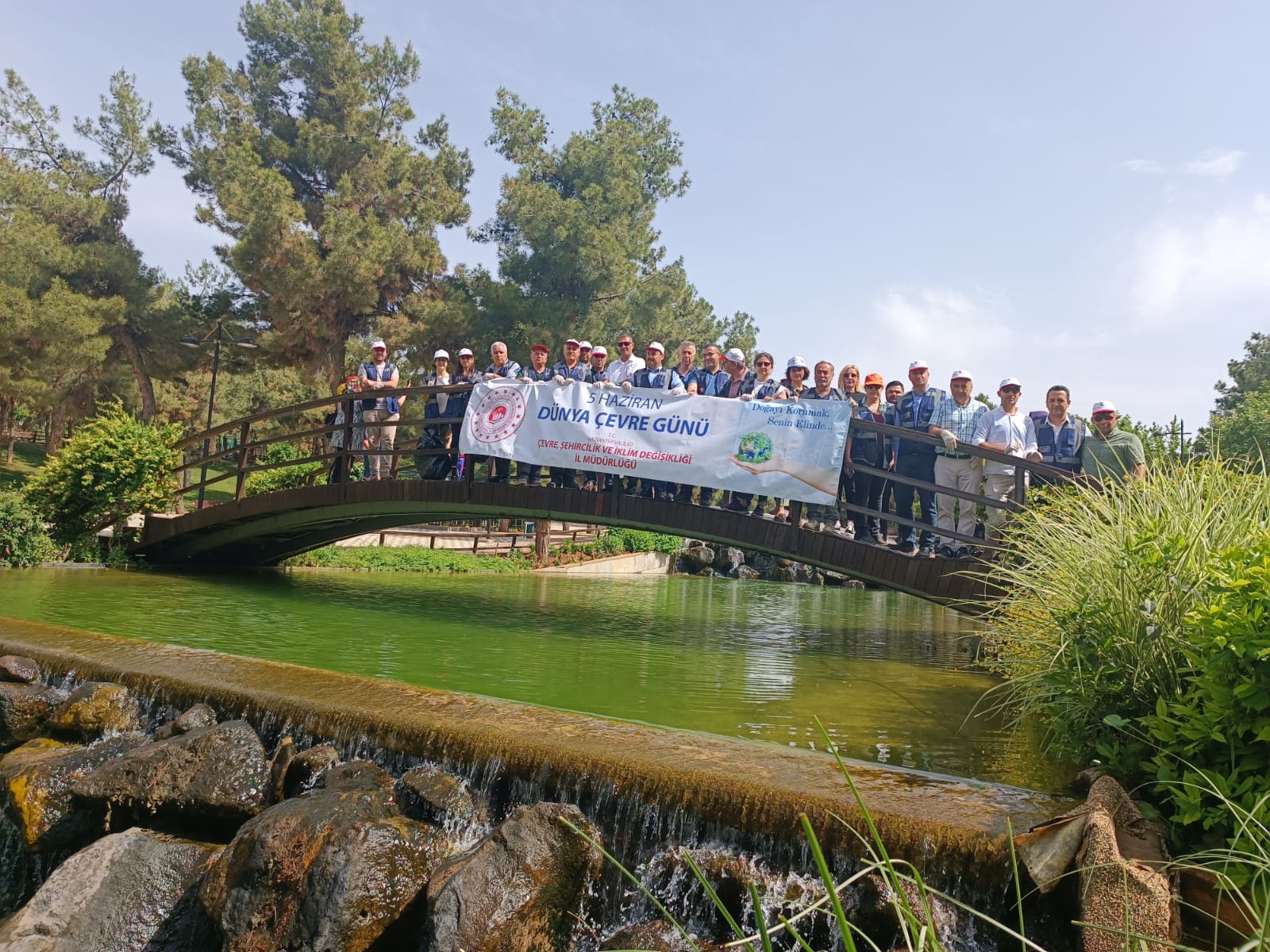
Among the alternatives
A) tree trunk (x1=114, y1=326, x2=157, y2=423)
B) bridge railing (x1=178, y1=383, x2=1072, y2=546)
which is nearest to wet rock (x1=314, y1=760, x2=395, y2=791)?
bridge railing (x1=178, y1=383, x2=1072, y2=546)

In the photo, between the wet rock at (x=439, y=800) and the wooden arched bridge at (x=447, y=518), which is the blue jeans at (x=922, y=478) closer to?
the wooden arched bridge at (x=447, y=518)

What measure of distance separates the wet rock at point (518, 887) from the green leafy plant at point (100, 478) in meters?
12.0

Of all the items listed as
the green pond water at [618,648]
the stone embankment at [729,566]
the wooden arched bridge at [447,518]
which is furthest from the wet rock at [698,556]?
the wooden arched bridge at [447,518]

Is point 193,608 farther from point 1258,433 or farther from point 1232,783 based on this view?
point 1258,433

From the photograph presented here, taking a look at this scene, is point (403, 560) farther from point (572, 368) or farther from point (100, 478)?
point (572, 368)

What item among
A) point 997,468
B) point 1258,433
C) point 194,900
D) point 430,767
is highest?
point 1258,433

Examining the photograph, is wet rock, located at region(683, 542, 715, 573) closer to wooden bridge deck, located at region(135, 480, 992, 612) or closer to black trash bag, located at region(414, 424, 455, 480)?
wooden bridge deck, located at region(135, 480, 992, 612)

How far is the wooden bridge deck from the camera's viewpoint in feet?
29.7

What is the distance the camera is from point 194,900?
4.71m

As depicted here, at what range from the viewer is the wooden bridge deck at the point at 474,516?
9.05 meters

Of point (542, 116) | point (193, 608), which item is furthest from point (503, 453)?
point (542, 116)

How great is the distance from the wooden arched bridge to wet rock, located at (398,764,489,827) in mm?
3604

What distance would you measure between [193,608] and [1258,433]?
30150mm

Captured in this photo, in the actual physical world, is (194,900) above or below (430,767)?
below
